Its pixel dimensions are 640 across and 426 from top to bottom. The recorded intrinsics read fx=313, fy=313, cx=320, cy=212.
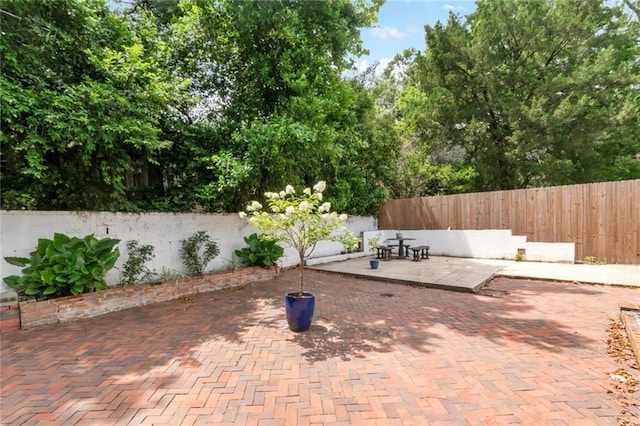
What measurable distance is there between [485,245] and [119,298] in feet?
32.6

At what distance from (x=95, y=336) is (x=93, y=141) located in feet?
9.46

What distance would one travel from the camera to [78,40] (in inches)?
203

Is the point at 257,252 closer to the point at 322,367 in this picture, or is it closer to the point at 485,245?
the point at 322,367

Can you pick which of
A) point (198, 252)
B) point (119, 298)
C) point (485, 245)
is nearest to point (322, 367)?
point (119, 298)

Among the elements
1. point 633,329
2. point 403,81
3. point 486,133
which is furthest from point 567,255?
point 403,81

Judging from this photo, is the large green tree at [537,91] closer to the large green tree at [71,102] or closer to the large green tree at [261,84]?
the large green tree at [261,84]

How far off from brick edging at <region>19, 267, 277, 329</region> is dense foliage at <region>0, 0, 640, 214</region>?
1685 mm

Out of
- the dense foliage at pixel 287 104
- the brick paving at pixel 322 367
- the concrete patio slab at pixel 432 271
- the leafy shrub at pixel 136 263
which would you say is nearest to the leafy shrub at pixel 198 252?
the leafy shrub at pixel 136 263

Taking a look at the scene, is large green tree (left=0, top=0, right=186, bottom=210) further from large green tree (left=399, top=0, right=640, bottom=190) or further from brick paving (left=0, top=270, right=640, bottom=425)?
large green tree (left=399, top=0, right=640, bottom=190)

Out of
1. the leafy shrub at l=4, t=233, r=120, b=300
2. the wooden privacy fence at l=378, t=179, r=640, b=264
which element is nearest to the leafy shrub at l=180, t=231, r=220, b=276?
the leafy shrub at l=4, t=233, r=120, b=300

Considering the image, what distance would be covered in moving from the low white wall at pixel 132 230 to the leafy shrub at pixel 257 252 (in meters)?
0.35

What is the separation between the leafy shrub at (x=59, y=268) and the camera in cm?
441

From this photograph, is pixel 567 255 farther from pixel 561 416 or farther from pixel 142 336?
pixel 142 336

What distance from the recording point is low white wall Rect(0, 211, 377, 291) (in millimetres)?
4664
